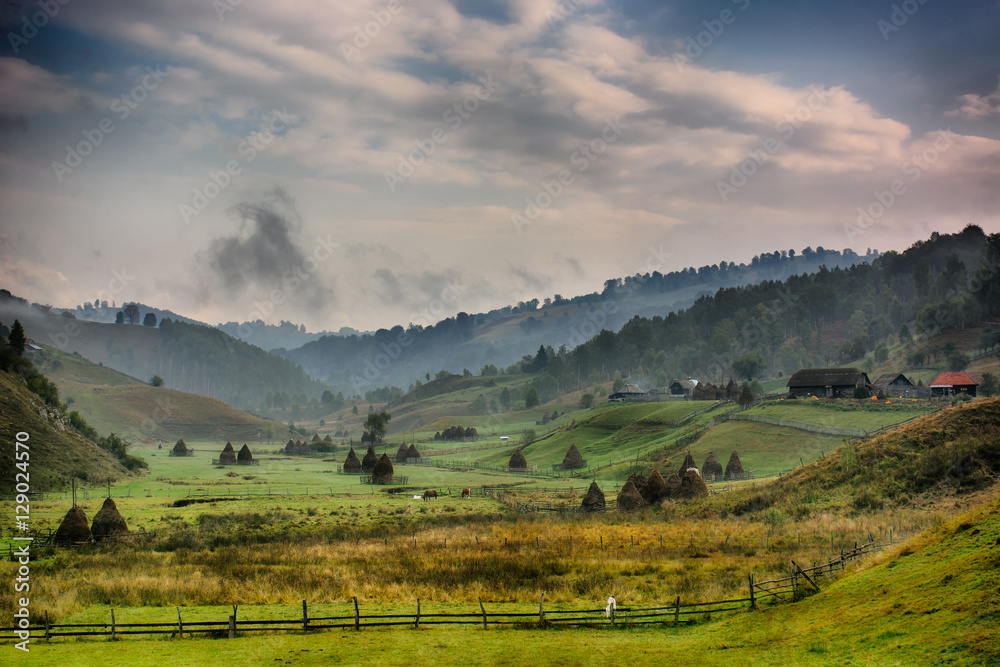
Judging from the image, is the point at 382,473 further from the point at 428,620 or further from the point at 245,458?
the point at 428,620

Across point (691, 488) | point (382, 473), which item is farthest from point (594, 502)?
point (382, 473)

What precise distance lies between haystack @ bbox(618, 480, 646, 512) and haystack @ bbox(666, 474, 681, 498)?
8.95 ft

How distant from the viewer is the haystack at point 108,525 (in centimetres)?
4344

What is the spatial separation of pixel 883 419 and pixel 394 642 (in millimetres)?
81799

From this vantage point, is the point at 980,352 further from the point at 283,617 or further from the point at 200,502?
the point at 283,617

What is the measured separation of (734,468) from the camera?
7931 centimetres

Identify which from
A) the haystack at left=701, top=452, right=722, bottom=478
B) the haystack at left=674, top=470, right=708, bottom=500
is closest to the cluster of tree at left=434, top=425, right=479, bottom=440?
the haystack at left=701, top=452, right=722, bottom=478

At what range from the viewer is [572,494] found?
73.9 m

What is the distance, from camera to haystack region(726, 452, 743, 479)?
78625 millimetres

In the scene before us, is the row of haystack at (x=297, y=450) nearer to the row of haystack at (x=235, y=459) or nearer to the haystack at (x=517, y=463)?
the row of haystack at (x=235, y=459)

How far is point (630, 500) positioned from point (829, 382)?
67536 millimetres

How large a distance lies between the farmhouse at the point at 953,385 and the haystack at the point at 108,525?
10886cm

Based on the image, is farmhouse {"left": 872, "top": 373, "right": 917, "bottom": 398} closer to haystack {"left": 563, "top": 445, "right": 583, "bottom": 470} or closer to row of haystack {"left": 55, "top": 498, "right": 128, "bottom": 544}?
haystack {"left": 563, "top": 445, "right": 583, "bottom": 470}

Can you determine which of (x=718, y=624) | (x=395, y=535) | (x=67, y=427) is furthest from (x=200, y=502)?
(x=718, y=624)
